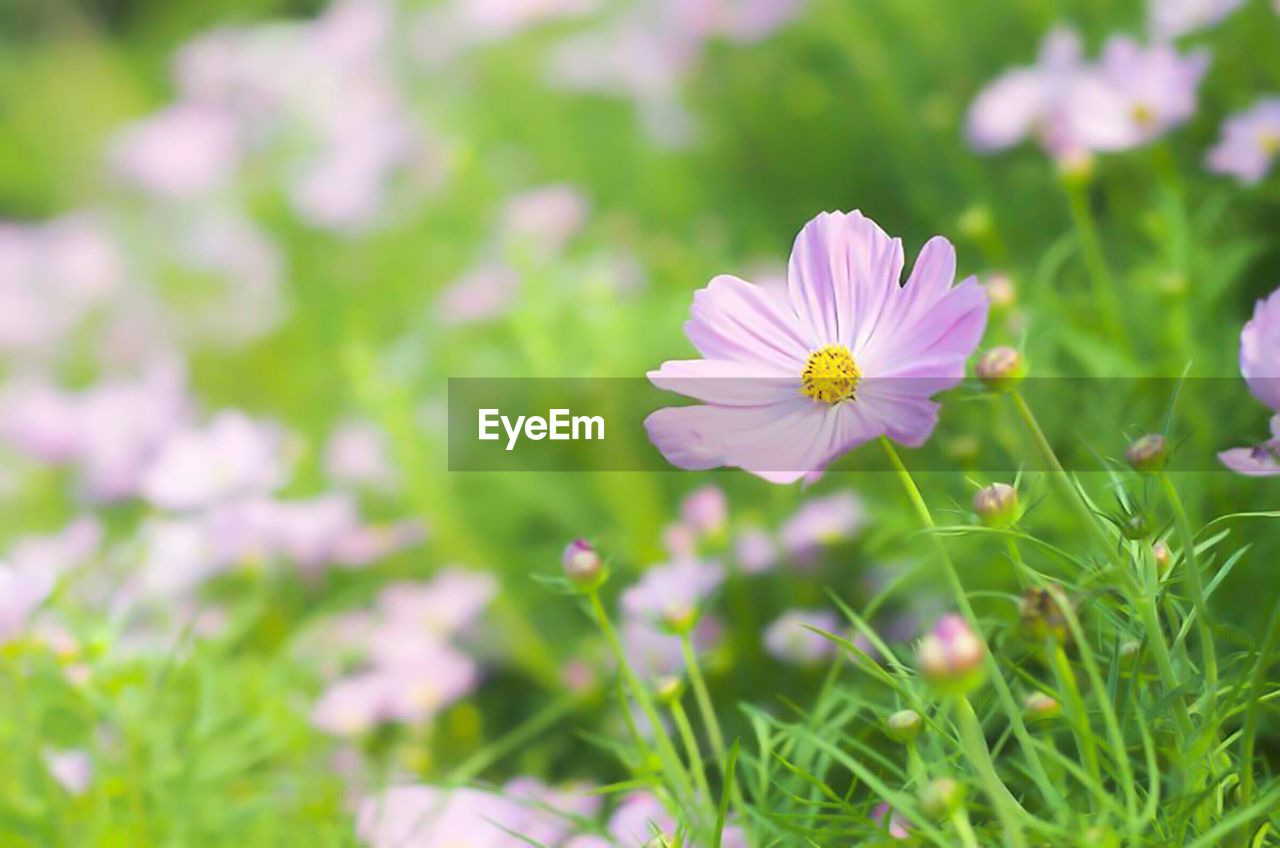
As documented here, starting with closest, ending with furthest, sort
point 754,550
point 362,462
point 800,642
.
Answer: point 800,642, point 754,550, point 362,462

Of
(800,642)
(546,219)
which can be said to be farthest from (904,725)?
(546,219)

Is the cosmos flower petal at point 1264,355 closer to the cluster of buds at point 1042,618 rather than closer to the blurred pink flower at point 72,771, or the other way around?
the cluster of buds at point 1042,618

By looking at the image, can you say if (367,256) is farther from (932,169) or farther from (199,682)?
(199,682)

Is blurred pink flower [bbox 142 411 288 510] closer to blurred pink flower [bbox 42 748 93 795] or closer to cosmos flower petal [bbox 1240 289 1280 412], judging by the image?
blurred pink flower [bbox 42 748 93 795]

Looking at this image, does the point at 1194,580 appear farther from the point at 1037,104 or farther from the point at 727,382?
the point at 1037,104

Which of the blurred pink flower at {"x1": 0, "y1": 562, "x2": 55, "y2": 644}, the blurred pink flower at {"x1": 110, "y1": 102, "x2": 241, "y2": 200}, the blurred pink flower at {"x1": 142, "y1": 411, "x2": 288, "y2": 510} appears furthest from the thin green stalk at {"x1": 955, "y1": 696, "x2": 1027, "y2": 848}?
the blurred pink flower at {"x1": 110, "y1": 102, "x2": 241, "y2": 200}

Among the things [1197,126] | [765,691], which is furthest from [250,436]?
[1197,126]
